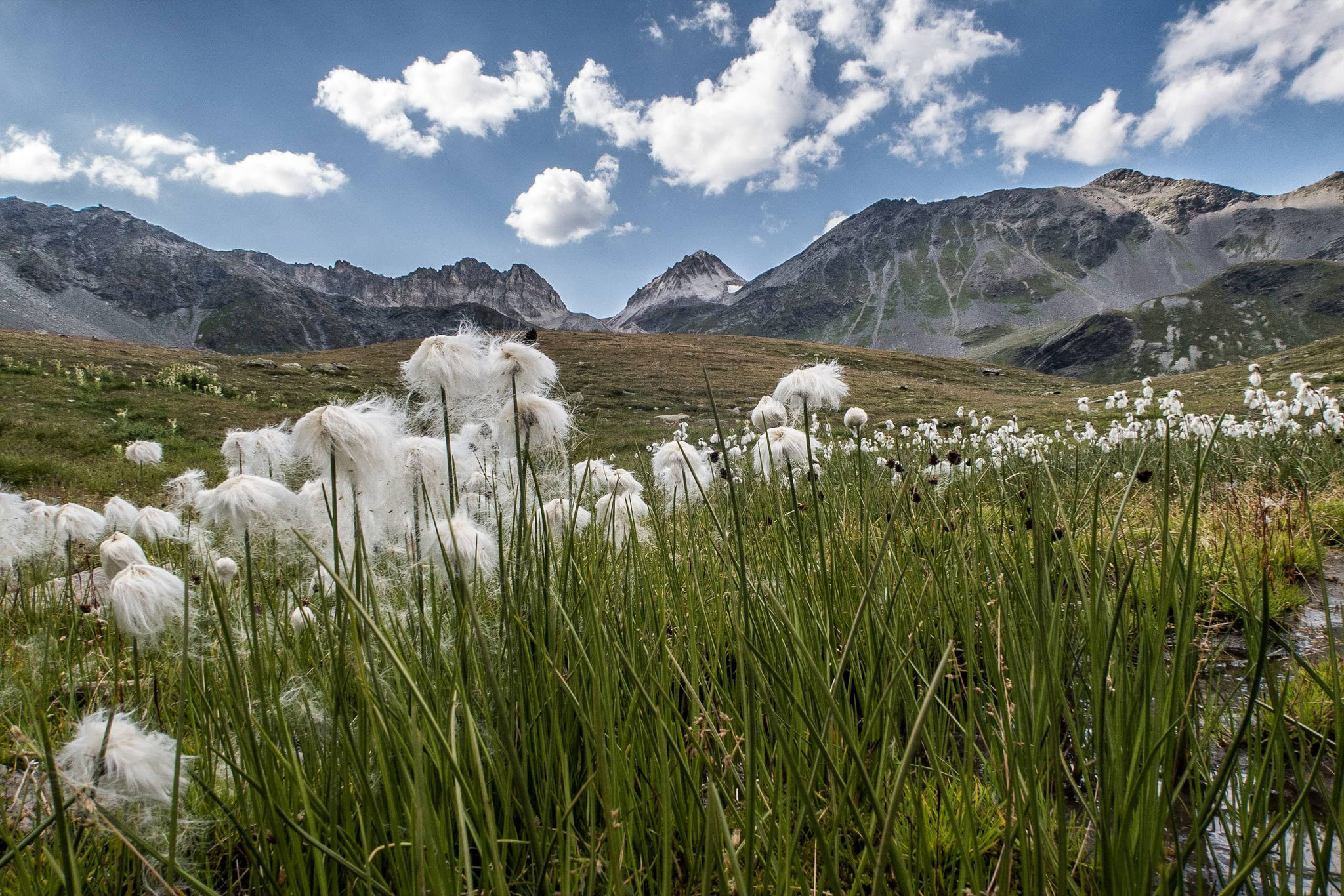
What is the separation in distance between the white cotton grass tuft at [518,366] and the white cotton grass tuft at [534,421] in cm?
6

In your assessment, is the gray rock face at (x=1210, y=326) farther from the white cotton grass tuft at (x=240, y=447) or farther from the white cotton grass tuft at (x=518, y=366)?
the white cotton grass tuft at (x=240, y=447)

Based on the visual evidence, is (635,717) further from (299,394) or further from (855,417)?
(299,394)

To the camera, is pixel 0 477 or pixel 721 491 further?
pixel 0 477

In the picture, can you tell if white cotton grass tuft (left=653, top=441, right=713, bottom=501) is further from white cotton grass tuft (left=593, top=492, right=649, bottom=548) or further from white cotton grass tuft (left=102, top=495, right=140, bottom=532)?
white cotton grass tuft (left=102, top=495, right=140, bottom=532)

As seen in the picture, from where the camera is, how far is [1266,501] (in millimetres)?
3930

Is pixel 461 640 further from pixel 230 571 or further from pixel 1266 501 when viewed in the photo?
pixel 1266 501

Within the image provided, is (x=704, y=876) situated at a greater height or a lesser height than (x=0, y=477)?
greater

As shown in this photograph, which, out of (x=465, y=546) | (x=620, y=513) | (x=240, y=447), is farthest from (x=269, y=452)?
(x=620, y=513)

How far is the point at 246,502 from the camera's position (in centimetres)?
196

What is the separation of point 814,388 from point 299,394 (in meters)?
27.4

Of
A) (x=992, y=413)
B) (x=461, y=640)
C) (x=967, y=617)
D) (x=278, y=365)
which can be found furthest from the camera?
(x=278, y=365)

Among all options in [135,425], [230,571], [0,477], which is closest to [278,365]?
[135,425]

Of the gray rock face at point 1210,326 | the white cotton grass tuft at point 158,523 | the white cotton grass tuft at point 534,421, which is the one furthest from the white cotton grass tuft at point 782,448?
the gray rock face at point 1210,326

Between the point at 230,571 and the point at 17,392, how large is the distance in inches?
818
